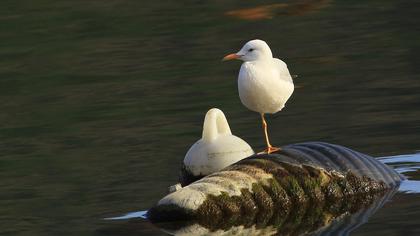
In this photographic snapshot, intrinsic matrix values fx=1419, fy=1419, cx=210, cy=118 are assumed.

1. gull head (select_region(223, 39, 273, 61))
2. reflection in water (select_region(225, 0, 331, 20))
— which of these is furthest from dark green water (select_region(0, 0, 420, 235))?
gull head (select_region(223, 39, 273, 61))

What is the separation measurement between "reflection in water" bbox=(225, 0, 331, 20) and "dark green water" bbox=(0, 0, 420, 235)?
0.25ft

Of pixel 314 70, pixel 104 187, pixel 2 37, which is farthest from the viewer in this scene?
pixel 2 37

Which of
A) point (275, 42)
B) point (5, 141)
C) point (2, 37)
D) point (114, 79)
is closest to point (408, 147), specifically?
point (5, 141)

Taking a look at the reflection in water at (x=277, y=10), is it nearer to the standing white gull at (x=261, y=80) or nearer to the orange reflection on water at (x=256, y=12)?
the orange reflection on water at (x=256, y=12)

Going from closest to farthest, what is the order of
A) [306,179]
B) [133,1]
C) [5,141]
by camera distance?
[306,179], [5,141], [133,1]

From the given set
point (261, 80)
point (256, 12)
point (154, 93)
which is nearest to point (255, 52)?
point (261, 80)

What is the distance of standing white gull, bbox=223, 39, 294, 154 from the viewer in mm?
10719

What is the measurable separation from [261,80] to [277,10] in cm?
1178

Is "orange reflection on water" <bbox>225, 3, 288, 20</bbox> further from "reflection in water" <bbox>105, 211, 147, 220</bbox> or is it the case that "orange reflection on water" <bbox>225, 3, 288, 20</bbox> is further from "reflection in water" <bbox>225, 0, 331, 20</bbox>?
"reflection in water" <bbox>105, 211, 147, 220</bbox>

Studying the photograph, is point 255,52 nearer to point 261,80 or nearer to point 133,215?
point 261,80

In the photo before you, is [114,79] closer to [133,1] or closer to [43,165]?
[43,165]

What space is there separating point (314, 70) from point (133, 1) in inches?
282

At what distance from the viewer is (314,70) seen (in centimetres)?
1747

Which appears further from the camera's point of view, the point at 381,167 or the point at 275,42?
the point at 275,42
